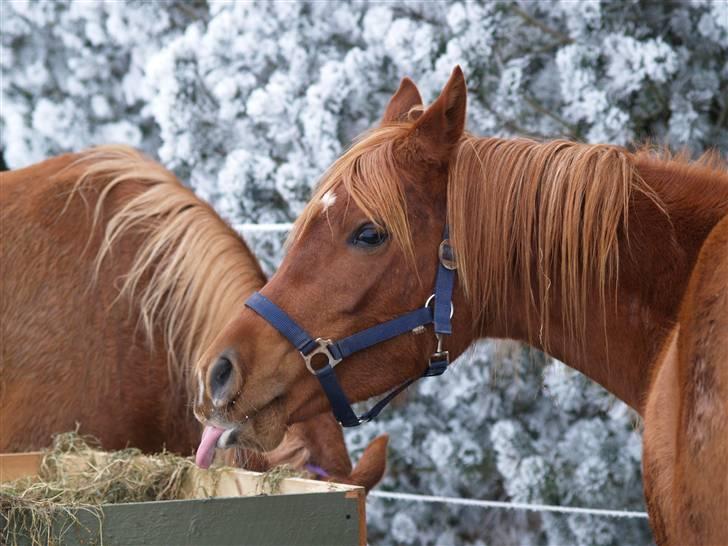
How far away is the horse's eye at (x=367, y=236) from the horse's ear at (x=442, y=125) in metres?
0.23

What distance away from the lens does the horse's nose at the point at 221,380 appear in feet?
7.38

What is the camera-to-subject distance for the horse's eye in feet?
7.64

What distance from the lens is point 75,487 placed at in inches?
102

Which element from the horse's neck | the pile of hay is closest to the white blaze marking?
the horse's neck

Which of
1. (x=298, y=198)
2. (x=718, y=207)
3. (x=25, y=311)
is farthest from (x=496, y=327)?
(x=298, y=198)

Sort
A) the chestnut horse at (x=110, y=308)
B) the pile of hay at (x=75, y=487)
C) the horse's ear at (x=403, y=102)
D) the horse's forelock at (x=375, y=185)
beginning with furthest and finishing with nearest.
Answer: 1. the chestnut horse at (x=110, y=308)
2. the horse's ear at (x=403, y=102)
3. the horse's forelock at (x=375, y=185)
4. the pile of hay at (x=75, y=487)

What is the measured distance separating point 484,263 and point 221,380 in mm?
677

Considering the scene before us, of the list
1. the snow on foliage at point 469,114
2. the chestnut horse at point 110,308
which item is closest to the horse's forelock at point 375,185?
the chestnut horse at point 110,308

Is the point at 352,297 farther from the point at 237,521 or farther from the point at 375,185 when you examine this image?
the point at 237,521

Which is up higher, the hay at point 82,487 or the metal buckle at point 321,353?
the metal buckle at point 321,353

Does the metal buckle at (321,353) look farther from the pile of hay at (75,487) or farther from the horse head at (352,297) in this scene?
the pile of hay at (75,487)

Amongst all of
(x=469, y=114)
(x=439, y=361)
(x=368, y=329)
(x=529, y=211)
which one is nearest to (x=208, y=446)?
(x=368, y=329)

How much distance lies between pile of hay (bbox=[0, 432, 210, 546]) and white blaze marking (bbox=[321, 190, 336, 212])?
0.88 meters

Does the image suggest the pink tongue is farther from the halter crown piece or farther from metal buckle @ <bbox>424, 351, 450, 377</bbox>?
metal buckle @ <bbox>424, 351, 450, 377</bbox>
